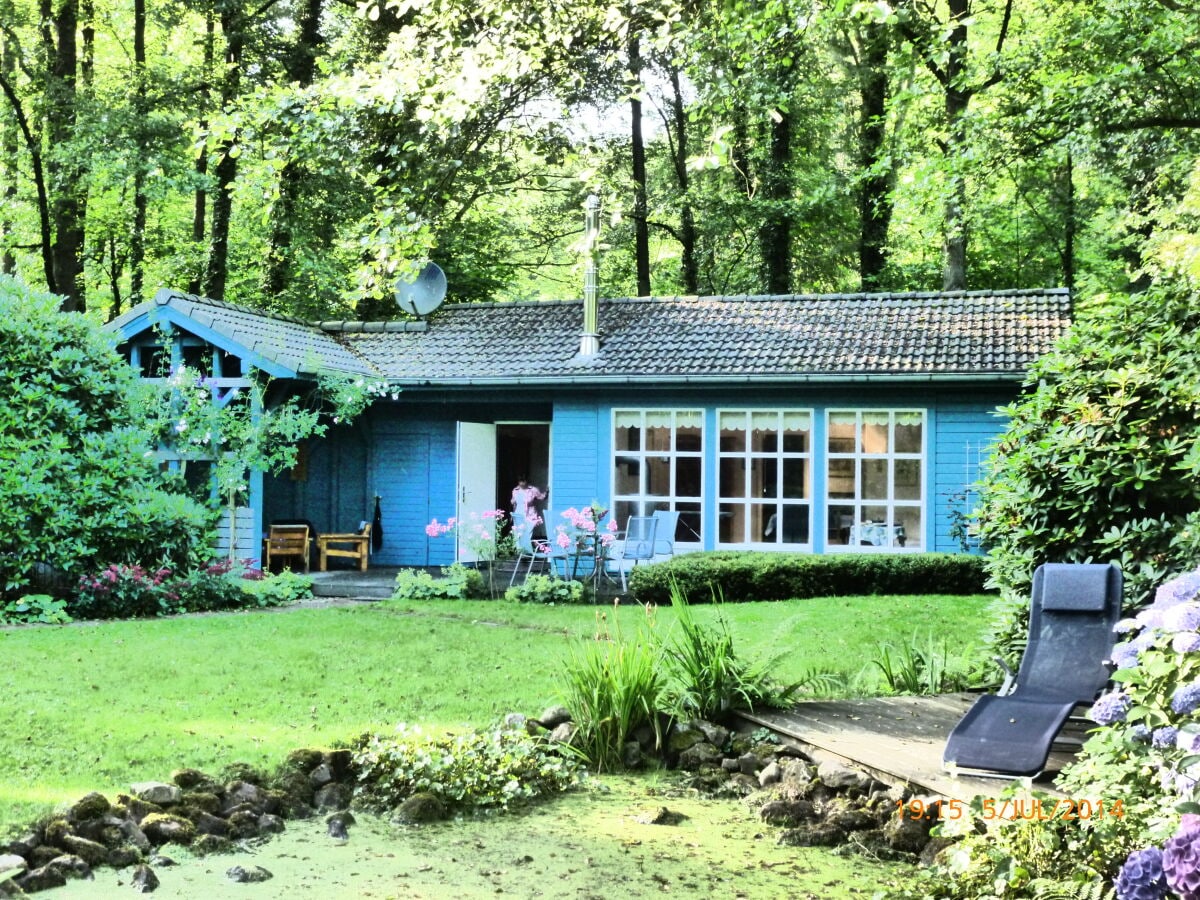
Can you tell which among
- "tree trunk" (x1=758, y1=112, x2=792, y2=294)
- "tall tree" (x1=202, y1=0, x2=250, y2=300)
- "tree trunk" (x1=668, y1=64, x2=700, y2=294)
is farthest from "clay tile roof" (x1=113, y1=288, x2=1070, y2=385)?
"tree trunk" (x1=668, y1=64, x2=700, y2=294)

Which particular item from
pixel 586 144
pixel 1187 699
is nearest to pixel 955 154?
pixel 586 144

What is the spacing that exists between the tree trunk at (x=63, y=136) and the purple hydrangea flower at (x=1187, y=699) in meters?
19.2

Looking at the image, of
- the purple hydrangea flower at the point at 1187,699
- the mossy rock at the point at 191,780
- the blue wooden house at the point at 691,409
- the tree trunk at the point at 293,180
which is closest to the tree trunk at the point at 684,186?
the tree trunk at the point at 293,180

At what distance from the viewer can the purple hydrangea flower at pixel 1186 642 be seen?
11.6ft

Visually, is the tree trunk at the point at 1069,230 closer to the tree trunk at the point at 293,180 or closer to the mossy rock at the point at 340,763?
the tree trunk at the point at 293,180

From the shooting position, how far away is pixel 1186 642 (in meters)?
3.55

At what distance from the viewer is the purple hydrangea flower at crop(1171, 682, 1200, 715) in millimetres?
3393

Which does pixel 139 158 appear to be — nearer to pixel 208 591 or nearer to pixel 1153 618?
pixel 208 591

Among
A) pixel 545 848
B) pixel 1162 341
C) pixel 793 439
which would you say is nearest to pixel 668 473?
pixel 793 439

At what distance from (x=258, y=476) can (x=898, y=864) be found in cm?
1166

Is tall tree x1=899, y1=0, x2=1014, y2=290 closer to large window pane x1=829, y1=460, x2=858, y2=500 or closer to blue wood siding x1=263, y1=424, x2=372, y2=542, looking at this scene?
large window pane x1=829, y1=460, x2=858, y2=500

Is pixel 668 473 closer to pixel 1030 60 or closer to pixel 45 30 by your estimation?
pixel 1030 60

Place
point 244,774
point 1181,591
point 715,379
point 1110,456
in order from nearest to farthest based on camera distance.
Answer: point 1181,591, point 244,774, point 1110,456, point 715,379

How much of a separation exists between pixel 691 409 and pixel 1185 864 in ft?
42.6
